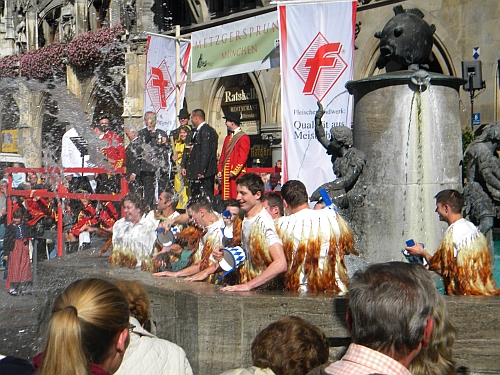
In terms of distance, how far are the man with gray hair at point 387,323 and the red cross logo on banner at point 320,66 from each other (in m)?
8.16

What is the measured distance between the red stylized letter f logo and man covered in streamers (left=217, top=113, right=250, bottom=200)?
1.59m

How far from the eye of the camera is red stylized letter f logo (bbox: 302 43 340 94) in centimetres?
1047

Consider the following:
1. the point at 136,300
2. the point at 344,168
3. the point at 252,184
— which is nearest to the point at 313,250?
the point at 252,184

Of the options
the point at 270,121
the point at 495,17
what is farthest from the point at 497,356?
the point at 270,121

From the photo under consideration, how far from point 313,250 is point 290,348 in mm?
2244

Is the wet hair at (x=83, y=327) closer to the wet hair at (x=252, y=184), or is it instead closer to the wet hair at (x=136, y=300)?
the wet hair at (x=136, y=300)

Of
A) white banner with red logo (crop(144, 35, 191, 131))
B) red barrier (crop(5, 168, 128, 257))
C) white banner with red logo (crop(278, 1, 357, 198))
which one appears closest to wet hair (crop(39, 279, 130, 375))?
white banner with red logo (crop(278, 1, 357, 198))

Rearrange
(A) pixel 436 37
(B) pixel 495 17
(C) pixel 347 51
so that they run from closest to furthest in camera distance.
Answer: (C) pixel 347 51, (B) pixel 495 17, (A) pixel 436 37

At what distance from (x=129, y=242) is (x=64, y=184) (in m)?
6.00

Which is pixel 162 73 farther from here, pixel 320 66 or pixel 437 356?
pixel 437 356

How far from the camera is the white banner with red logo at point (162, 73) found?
623 inches

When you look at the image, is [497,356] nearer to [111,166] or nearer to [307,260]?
[307,260]

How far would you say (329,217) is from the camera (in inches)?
219

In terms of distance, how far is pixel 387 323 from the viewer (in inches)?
97.3
